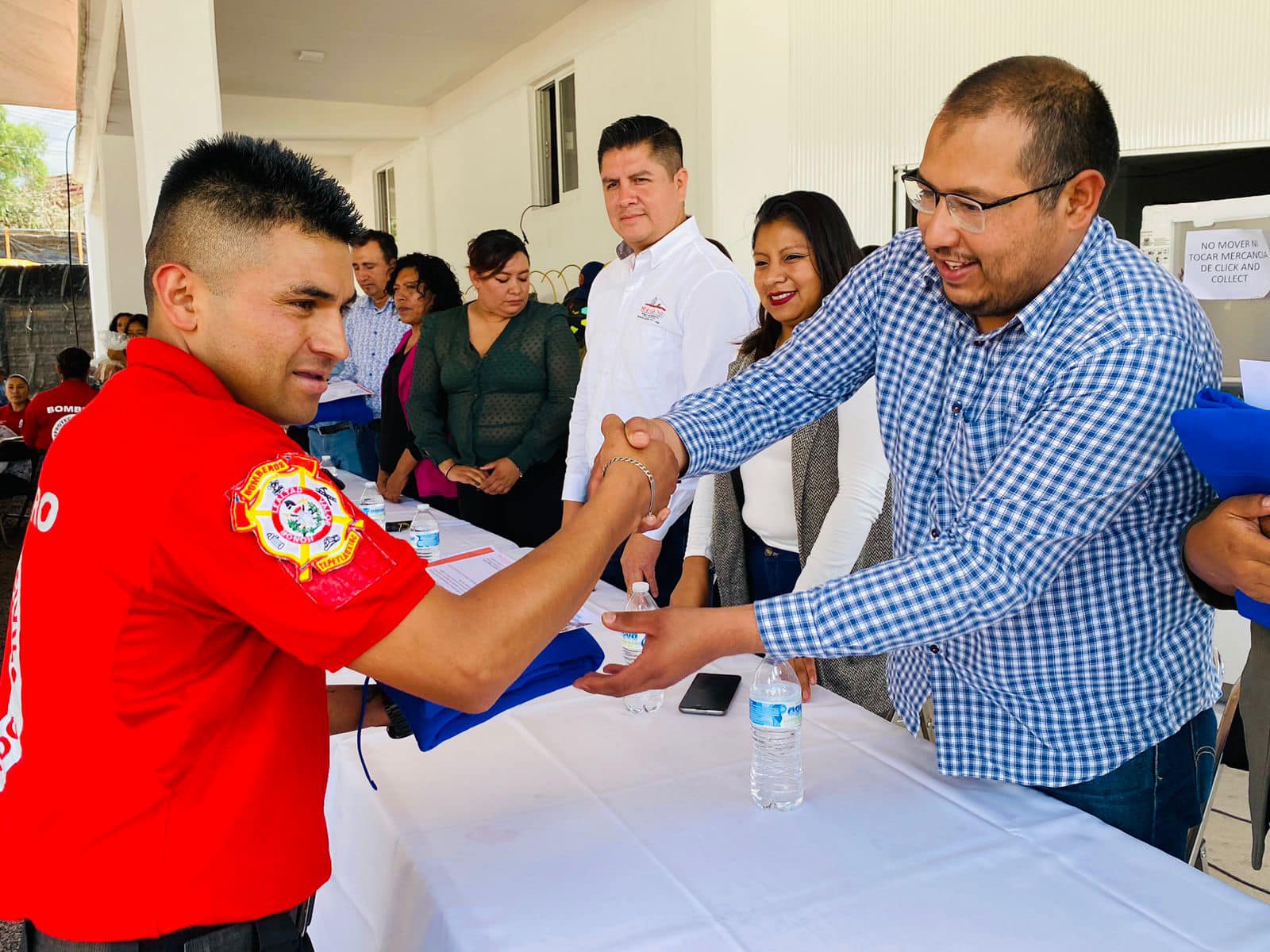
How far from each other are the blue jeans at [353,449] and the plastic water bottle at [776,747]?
3647mm

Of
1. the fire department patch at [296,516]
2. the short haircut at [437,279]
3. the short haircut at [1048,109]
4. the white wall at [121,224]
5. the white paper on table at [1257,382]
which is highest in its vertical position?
the white wall at [121,224]

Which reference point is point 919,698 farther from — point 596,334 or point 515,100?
point 515,100

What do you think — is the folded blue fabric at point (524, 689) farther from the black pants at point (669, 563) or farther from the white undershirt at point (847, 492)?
the black pants at point (669, 563)

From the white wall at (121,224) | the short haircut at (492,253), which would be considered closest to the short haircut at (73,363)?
the white wall at (121,224)

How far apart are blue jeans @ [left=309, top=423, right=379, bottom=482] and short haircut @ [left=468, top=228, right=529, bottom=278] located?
1400mm

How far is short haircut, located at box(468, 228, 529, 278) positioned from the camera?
361 centimetres

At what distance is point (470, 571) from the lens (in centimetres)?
193

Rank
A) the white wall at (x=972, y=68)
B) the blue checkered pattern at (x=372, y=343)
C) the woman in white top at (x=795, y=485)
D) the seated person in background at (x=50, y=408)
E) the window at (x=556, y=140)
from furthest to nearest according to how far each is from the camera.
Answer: the window at (x=556, y=140) < the seated person in background at (x=50, y=408) < the white wall at (x=972, y=68) < the blue checkered pattern at (x=372, y=343) < the woman in white top at (x=795, y=485)

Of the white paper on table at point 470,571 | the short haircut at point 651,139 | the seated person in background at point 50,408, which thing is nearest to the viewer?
the white paper on table at point 470,571

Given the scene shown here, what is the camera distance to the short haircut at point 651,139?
2891 millimetres

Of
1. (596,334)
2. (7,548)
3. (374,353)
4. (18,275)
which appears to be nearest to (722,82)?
(374,353)

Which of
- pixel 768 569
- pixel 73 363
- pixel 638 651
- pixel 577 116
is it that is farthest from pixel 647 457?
pixel 73 363

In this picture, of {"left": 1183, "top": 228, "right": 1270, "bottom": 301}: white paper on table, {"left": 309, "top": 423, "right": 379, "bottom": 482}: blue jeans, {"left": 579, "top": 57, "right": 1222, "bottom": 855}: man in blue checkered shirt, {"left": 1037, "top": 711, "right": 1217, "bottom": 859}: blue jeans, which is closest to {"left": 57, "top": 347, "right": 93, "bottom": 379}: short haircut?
{"left": 309, "top": 423, "right": 379, "bottom": 482}: blue jeans

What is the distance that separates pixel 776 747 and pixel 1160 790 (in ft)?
1.64
